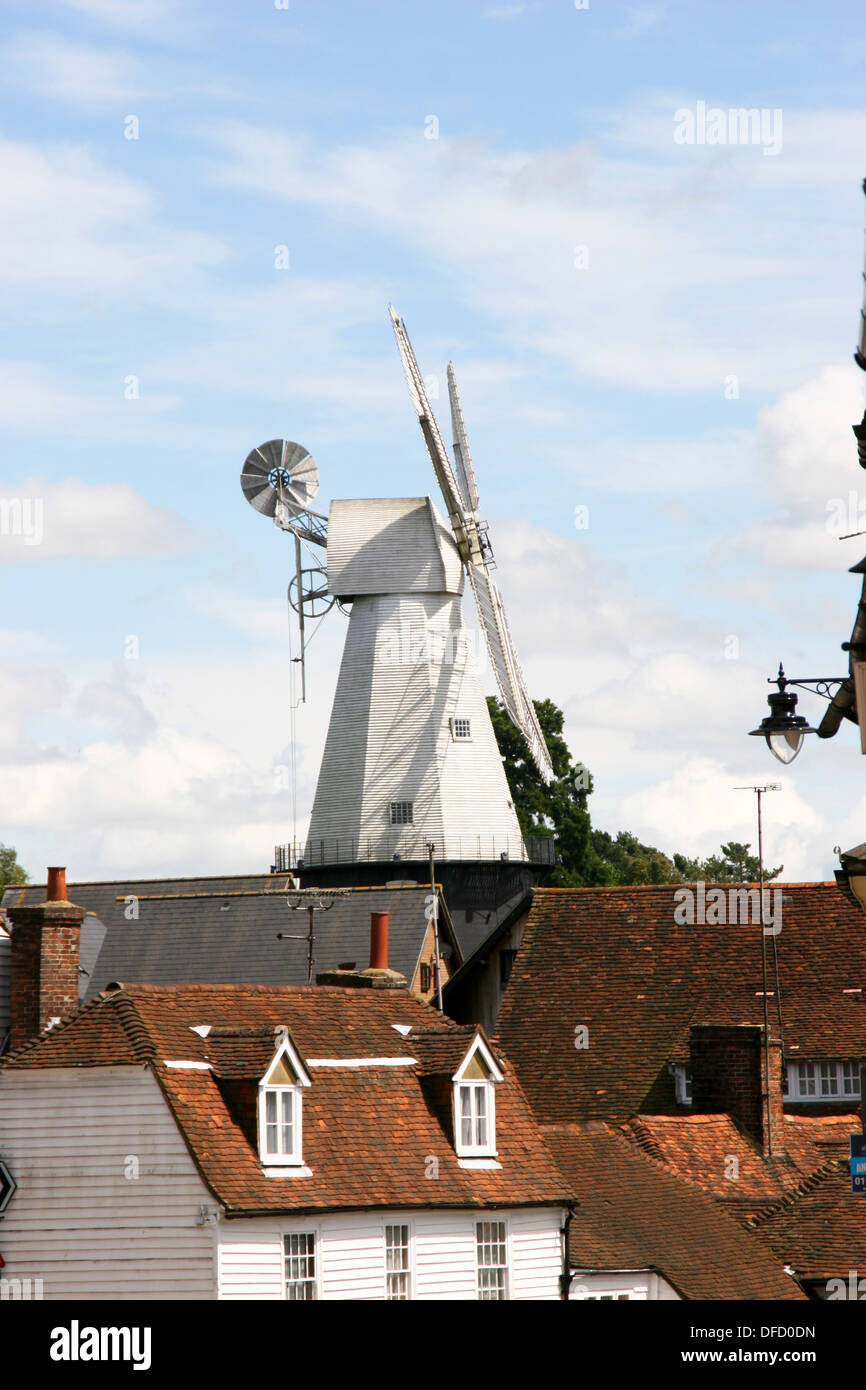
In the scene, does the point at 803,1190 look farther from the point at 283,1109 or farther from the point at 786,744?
the point at 786,744

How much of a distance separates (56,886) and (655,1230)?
11040 millimetres

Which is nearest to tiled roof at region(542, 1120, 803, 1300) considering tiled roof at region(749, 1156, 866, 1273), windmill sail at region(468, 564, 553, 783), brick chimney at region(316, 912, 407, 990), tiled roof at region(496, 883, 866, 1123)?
tiled roof at region(749, 1156, 866, 1273)

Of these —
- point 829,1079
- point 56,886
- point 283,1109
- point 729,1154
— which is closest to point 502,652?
point 829,1079

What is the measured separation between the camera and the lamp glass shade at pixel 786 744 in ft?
60.3

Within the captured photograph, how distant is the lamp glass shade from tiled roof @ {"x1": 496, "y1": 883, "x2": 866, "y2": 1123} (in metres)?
27.0

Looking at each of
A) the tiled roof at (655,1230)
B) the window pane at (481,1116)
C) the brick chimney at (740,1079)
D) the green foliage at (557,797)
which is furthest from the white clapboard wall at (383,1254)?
the green foliage at (557,797)

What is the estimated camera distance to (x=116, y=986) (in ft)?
99.9

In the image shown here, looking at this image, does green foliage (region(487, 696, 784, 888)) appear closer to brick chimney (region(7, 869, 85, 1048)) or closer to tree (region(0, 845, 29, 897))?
tree (region(0, 845, 29, 897))

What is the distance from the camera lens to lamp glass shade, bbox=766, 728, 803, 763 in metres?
18.4

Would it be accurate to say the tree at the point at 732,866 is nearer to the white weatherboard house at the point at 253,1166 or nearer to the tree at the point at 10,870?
the tree at the point at 10,870

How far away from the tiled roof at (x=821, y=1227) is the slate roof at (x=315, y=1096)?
4.51 meters

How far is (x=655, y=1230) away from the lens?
34.0 meters
